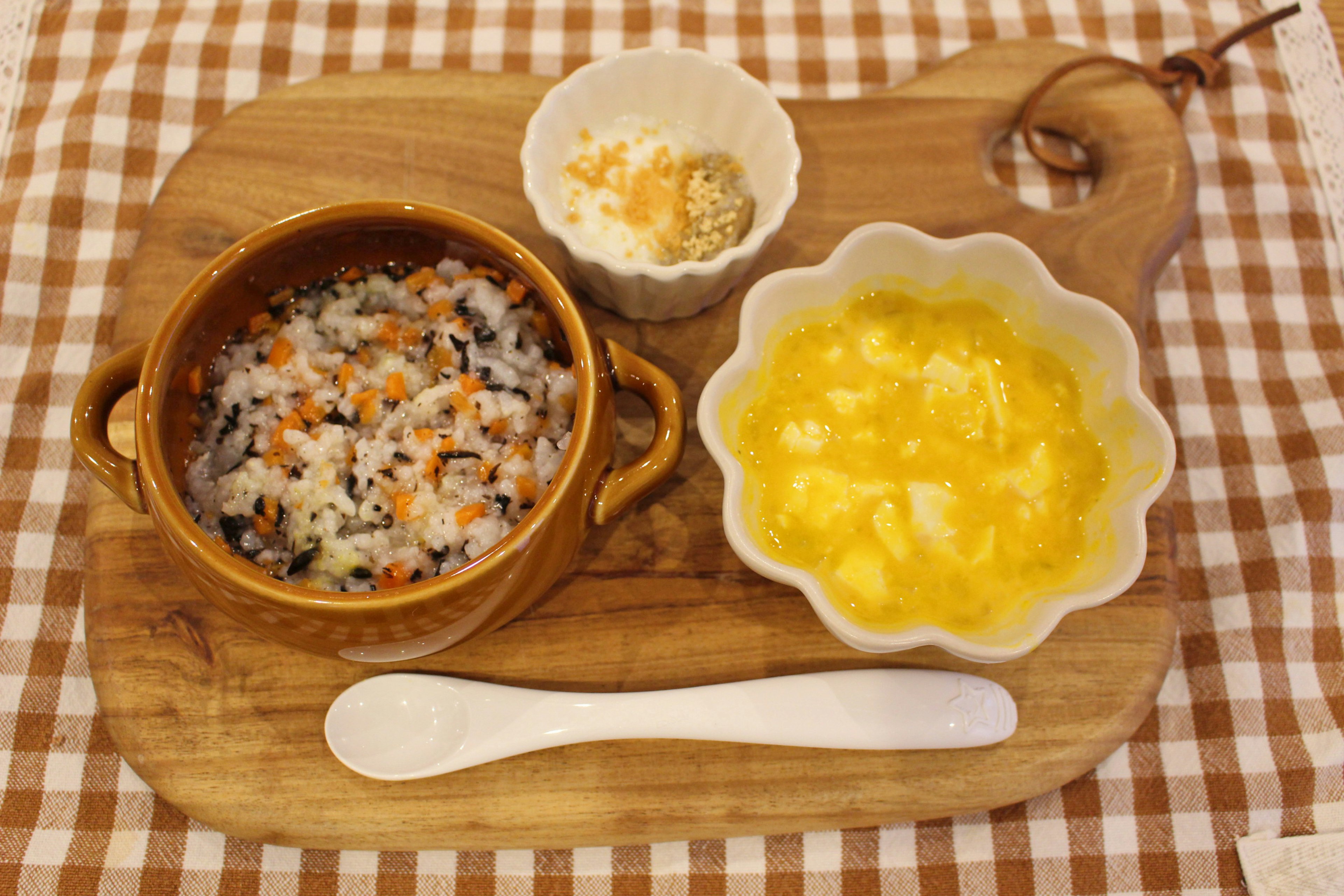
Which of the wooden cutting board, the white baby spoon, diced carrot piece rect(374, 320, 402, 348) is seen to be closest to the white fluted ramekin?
the wooden cutting board

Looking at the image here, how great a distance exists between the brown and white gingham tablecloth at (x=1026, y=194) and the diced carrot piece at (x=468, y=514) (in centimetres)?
77

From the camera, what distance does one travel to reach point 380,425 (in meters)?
1.73

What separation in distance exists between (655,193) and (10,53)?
74.1 inches

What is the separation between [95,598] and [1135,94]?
8.56ft

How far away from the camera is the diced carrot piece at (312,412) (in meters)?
1.72

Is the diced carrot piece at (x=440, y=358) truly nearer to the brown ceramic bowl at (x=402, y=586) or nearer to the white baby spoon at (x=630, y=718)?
the brown ceramic bowl at (x=402, y=586)

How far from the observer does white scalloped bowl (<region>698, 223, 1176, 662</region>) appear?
1.63 metres

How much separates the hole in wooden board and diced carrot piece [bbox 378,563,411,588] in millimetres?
1781

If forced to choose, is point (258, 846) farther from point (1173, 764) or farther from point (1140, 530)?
point (1173, 764)

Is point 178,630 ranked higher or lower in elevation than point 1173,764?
higher

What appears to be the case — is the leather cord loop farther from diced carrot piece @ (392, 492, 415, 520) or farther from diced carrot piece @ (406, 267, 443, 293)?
diced carrot piece @ (392, 492, 415, 520)

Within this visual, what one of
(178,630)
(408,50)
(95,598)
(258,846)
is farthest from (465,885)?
(408,50)

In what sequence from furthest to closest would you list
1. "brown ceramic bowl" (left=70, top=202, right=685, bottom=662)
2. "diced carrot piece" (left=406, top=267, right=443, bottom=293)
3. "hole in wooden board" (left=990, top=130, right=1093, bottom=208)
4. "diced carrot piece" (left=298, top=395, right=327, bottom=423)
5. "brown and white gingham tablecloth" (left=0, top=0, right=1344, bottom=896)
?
1. "hole in wooden board" (left=990, top=130, right=1093, bottom=208)
2. "brown and white gingham tablecloth" (left=0, top=0, right=1344, bottom=896)
3. "diced carrot piece" (left=406, top=267, right=443, bottom=293)
4. "diced carrot piece" (left=298, top=395, right=327, bottom=423)
5. "brown ceramic bowl" (left=70, top=202, right=685, bottom=662)

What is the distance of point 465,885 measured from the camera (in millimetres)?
1902
